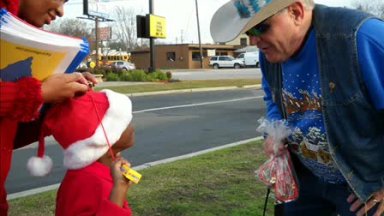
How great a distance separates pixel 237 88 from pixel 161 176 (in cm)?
1821

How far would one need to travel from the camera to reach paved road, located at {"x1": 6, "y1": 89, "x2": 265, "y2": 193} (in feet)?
23.2

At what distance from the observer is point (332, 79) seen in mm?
2506

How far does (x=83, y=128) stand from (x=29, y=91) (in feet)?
1.15

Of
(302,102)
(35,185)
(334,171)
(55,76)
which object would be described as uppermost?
(55,76)

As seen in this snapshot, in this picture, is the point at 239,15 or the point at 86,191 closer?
the point at 86,191

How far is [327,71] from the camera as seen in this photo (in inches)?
99.3

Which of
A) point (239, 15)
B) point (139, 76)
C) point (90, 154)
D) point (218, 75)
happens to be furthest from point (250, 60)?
point (90, 154)

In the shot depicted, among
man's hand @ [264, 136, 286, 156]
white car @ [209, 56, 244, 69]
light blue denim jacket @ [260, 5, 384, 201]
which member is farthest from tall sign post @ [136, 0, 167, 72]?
white car @ [209, 56, 244, 69]

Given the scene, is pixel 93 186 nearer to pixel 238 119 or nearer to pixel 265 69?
pixel 265 69

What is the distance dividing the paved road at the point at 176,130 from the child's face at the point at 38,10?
4069 mm

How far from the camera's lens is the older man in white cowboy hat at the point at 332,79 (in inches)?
95.3

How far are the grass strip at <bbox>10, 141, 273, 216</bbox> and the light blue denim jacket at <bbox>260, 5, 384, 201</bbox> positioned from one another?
213 cm

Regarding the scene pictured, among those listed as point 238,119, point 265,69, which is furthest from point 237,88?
point 265,69

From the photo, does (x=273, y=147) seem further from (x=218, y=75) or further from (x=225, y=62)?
(x=225, y=62)
